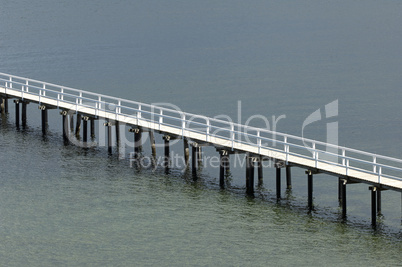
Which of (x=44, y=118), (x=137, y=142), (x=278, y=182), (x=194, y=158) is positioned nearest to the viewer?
(x=278, y=182)

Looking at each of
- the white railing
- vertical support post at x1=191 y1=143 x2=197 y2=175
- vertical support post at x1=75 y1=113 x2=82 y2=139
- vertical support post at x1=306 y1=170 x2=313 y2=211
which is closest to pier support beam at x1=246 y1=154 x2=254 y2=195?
the white railing

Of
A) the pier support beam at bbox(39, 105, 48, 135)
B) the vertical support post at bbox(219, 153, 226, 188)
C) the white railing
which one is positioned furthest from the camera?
the pier support beam at bbox(39, 105, 48, 135)

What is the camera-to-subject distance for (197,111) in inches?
2409

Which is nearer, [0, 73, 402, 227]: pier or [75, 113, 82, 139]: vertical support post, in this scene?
[0, 73, 402, 227]: pier

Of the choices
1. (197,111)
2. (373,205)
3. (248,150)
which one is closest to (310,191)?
(373,205)

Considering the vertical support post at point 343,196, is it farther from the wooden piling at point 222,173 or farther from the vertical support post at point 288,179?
the wooden piling at point 222,173

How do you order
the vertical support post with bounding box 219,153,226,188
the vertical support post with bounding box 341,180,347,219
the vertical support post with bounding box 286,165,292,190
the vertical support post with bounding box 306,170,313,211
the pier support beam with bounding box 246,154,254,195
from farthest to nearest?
the vertical support post with bounding box 219,153,226,188
the vertical support post with bounding box 286,165,292,190
the pier support beam with bounding box 246,154,254,195
the vertical support post with bounding box 306,170,313,211
the vertical support post with bounding box 341,180,347,219

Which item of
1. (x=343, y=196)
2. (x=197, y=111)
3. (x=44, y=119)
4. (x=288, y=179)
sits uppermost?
(x=44, y=119)

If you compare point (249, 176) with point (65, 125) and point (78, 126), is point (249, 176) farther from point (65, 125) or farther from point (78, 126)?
point (65, 125)

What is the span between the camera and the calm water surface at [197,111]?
35.8 meters

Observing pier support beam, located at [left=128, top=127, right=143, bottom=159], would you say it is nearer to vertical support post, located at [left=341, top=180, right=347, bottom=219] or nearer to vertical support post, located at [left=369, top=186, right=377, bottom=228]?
vertical support post, located at [left=341, top=180, right=347, bottom=219]

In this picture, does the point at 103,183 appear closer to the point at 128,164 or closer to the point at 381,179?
the point at 128,164

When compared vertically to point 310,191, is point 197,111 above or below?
above

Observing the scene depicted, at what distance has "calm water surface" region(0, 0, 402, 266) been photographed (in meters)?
35.8
